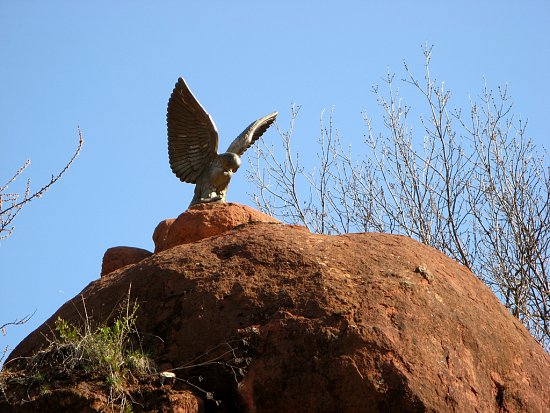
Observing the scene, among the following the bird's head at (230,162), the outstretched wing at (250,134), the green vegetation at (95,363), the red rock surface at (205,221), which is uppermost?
the outstretched wing at (250,134)

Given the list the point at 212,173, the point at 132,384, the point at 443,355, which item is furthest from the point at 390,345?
the point at 212,173

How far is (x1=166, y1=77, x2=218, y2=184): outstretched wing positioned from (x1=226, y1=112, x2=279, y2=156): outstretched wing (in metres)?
0.21

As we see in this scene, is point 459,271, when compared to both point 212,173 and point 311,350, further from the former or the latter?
point 212,173

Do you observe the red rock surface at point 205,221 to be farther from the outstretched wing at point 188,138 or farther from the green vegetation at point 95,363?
the green vegetation at point 95,363

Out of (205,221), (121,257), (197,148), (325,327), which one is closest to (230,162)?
(197,148)

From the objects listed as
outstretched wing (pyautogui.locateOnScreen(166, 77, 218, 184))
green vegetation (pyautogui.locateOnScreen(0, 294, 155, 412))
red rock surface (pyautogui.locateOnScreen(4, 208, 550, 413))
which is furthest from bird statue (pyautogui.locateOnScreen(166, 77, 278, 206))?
green vegetation (pyautogui.locateOnScreen(0, 294, 155, 412))

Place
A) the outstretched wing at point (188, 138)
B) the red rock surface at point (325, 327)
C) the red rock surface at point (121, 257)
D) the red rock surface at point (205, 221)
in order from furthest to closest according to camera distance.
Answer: the outstretched wing at point (188, 138) < the red rock surface at point (121, 257) < the red rock surface at point (205, 221) < the red rock surface at point (325, 327)

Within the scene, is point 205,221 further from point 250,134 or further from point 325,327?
point 325,327

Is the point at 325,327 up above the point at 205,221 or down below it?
below

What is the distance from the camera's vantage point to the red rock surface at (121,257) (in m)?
7.07

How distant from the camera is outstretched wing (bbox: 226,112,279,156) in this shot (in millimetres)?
8172

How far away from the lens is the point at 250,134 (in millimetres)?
8281

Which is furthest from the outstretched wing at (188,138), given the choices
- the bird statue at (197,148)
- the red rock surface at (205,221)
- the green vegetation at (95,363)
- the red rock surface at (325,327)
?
the green vegetation at (95,363)

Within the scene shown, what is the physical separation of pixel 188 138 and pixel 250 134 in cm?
57
